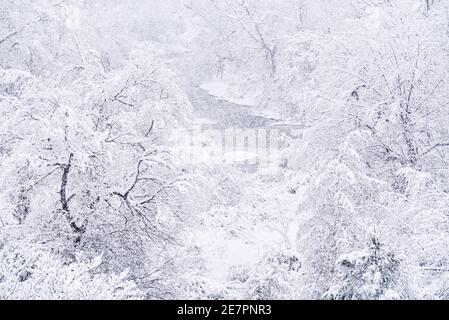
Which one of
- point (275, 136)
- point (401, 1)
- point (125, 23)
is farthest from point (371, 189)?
point (125, 23)

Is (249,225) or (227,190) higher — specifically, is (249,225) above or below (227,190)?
below

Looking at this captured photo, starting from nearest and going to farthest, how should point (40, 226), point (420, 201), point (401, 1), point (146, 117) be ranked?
point (40, 226)
point (420, 201)
point (146, 117)
point (401, 1)

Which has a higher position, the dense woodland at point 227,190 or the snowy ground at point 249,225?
the dense woodland at point 227,190

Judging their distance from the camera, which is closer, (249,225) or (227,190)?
(249,225)

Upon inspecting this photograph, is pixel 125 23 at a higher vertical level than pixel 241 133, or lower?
higher

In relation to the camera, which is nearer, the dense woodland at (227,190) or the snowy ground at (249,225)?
the dense woodland at (227,190)

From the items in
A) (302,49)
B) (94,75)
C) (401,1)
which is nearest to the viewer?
(94,75)
